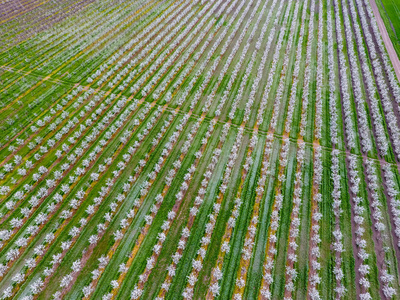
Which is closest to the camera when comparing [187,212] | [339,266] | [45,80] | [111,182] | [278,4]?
[339,266]

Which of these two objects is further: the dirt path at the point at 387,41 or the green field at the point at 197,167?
the dirt path at the point at 387,41

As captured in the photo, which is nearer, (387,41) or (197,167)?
(197,167)

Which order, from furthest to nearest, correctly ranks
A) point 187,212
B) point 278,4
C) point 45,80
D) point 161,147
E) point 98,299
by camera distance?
point 278,4 < point 45,80 < point 161,147 < point 187,212 < point 98,299

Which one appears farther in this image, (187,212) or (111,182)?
(111,182)

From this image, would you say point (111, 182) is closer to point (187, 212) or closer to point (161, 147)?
point (161, 147)

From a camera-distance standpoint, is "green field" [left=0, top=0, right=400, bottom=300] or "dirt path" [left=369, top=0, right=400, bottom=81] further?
"dirt path" [left=369, top=0, right=400, bottom=81]

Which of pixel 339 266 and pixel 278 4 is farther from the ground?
pixel 278 4

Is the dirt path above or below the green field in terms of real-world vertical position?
above

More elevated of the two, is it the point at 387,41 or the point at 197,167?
the point at 387,41

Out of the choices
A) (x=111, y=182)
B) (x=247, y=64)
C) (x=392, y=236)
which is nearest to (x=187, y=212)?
(x=111, y=182)

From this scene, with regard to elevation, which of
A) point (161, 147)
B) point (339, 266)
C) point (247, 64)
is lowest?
point (339, 266)

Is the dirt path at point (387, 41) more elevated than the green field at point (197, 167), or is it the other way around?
the dirt path at point (387, 41)
